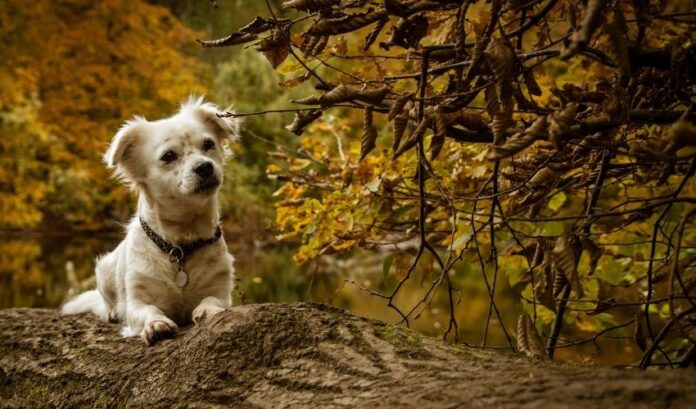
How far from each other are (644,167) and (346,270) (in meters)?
12.8

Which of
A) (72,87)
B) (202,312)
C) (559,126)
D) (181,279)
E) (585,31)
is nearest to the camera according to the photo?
(585,31)

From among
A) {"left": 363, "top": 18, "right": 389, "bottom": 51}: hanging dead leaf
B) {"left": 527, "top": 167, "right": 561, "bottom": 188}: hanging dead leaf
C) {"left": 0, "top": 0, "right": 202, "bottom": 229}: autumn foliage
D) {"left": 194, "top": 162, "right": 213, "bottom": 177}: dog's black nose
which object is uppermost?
{"left": 0, "top": 0, "right": 202, "bottom": 229}: autumn foliage

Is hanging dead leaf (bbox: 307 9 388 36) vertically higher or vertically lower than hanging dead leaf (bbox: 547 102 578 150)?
higher

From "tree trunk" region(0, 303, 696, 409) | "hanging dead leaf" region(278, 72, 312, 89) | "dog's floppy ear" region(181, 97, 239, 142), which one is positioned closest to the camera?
"tree trunk" region(0, 303, 696, 409)

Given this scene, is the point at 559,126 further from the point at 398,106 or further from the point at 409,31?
the point at 409,31

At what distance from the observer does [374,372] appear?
1.88 meters

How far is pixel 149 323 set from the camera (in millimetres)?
2840

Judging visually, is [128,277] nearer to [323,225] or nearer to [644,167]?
[323,225]

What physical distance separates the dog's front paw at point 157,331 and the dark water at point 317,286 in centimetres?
317

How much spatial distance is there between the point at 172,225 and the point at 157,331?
84 cm

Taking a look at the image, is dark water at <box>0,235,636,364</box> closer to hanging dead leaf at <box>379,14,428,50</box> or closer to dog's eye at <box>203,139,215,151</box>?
dog's eye at <box>203,139,215,151</box>

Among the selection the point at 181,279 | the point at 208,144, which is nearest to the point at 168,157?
the point at 208,144

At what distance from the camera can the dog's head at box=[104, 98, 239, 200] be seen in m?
3.45

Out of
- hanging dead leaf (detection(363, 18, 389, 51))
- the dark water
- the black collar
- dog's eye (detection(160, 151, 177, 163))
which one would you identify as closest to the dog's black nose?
dog's eye (detection(160, 151, 177, 163))
